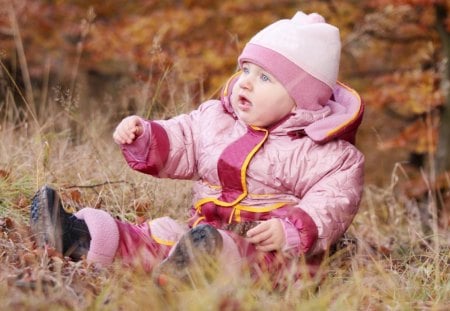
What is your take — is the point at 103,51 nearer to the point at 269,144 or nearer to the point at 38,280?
the point at 269,144

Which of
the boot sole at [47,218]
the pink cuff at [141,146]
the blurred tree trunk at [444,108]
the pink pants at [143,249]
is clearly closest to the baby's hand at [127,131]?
the pink cuff at [141,146]

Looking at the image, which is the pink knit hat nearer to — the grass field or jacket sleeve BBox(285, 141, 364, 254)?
jacket sleeve BBox(285, 141, 364, 254)

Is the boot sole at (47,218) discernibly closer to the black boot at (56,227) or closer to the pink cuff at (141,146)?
the black boot at (56,227)

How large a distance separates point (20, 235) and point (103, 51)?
7.51m

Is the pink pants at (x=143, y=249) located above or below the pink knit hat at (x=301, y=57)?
below

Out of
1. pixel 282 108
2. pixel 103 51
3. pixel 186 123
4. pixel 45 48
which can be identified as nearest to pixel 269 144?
pixel 282 108

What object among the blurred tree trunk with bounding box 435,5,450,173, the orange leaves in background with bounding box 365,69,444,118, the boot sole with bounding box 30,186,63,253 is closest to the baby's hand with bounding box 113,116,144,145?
the boot sole with bounding box 30,186,63,253

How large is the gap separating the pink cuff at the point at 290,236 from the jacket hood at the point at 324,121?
1.22 feet

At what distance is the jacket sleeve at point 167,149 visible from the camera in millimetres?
3283

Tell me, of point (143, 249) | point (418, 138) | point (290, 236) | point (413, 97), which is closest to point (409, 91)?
point (413, 97)

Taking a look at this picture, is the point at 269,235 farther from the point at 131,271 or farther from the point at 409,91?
the point at 409,91

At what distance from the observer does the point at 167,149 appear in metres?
3.34

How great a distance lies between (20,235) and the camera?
10.00 ft

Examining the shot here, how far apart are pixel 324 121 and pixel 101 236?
964 millimetres
